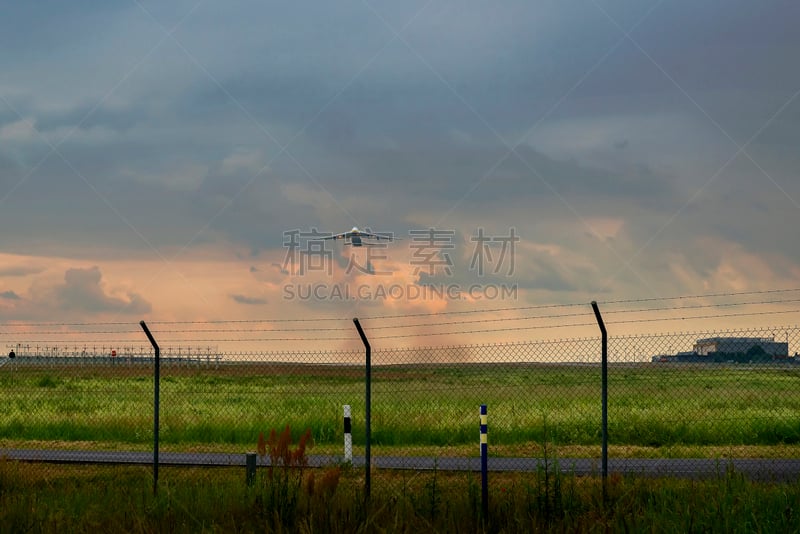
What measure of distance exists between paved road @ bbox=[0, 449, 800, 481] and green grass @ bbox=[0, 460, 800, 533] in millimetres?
4742

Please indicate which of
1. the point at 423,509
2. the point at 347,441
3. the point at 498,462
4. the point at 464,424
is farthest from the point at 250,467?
the point at 464,424

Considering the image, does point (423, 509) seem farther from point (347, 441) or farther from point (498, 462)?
point (498, 462)

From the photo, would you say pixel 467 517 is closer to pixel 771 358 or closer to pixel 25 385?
pixel 771 358

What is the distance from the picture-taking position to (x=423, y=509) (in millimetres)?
10445

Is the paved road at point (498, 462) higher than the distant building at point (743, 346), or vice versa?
the distant building at point (743, 346)

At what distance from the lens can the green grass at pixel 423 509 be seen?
31.8ft

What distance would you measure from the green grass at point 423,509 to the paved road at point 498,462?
4742 millimetres

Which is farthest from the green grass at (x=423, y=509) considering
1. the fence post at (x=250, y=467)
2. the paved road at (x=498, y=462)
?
the paved road at (x=498, y=462)

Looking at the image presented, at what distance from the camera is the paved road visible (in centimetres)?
1667

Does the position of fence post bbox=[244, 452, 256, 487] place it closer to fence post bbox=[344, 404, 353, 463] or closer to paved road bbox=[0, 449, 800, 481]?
paved road bbox=[0, 449, 800, 481]

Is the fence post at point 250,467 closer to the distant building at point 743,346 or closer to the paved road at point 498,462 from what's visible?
the paved road at point 498,462

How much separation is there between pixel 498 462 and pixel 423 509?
8.28 meters

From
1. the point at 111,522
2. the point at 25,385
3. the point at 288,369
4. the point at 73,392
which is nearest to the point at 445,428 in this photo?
the point at 288,369

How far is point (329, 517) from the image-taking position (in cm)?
1000
